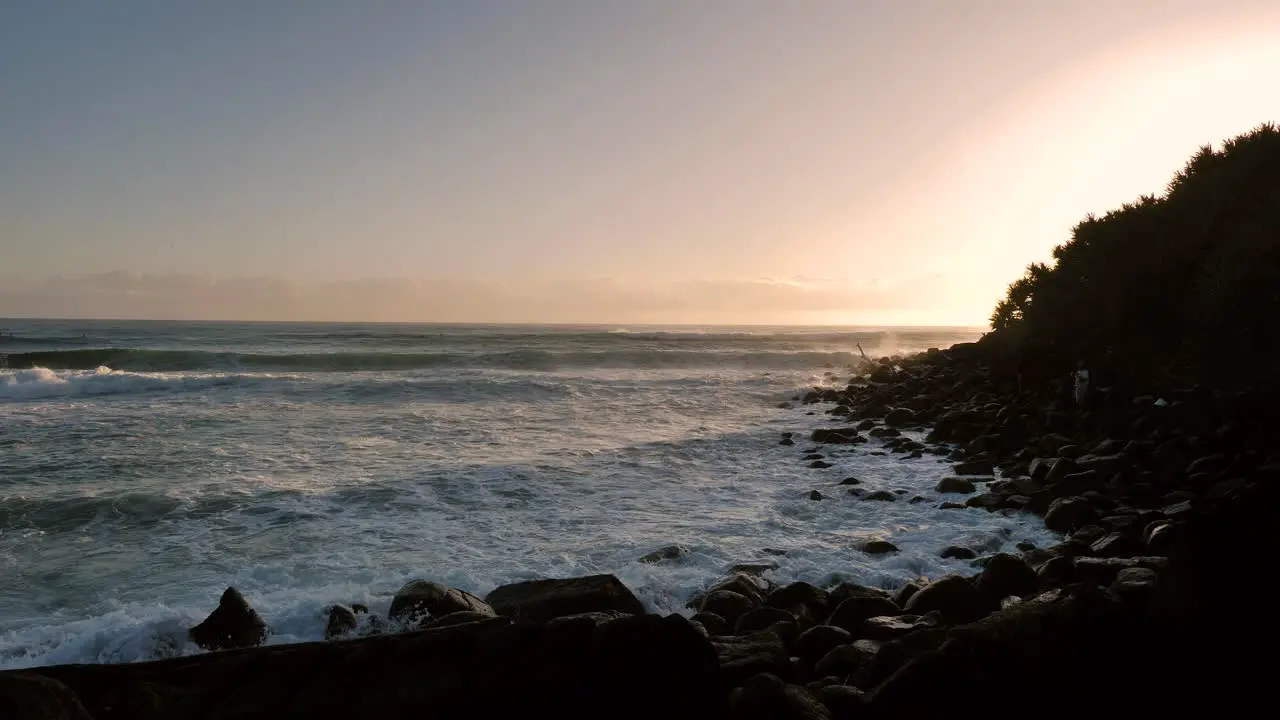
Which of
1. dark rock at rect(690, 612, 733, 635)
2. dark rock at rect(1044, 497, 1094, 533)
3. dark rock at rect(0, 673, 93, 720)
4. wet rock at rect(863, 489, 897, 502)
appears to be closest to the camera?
dark rock at rect(0, 673, 93, 720)

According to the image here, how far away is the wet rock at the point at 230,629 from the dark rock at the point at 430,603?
97cm

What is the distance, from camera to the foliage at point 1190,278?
9.62 m

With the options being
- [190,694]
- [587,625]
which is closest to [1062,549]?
[587,625]

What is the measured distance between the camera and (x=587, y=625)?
3553 millimetres

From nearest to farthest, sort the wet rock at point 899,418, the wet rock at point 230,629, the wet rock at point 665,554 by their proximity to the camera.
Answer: the wet rock at point 230,629
the wet rock at point 665,554
the wet rock at point 899,418

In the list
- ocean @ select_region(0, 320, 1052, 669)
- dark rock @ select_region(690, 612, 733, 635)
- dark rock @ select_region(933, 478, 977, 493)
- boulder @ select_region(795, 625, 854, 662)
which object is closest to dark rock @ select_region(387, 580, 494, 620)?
ocean @ select_region(0, 320, 1052, 669)

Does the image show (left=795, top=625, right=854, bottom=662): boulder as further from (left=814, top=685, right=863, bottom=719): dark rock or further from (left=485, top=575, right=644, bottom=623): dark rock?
(left=485, top=575, right=644, bottom=623): dark rock

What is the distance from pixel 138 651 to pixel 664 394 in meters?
19.6

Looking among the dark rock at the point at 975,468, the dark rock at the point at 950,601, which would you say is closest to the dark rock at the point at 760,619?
the dark rock at the point at 950,601

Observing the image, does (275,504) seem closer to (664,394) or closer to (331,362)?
(664,394)

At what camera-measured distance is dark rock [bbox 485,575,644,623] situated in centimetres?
545

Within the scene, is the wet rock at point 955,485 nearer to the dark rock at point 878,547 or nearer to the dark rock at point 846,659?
the dark rock at point 878,547

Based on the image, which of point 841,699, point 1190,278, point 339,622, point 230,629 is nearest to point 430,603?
point 339,622

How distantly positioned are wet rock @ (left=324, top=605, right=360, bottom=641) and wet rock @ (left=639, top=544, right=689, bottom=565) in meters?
2.81
